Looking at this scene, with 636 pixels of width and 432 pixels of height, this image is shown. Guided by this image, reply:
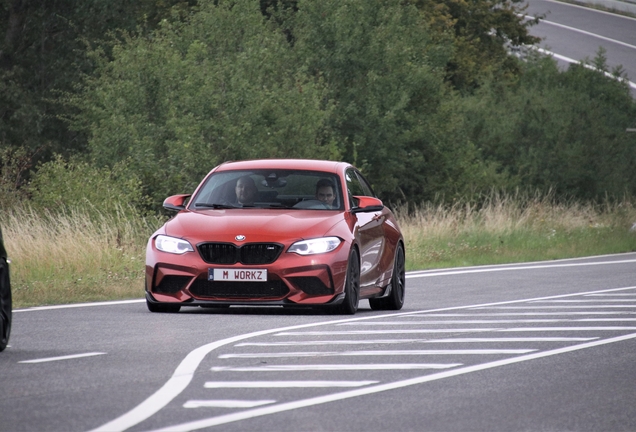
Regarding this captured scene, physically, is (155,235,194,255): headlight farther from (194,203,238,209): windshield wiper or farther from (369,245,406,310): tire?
(369,245,406,310): tire

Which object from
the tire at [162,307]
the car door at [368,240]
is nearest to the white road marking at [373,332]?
the car door at [368,240]

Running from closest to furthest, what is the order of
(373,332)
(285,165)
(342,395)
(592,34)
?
(342,395) → (373,332) → (285,165) → (592,34)

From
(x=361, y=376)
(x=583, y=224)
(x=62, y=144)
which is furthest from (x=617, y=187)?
(x=361, y=376)

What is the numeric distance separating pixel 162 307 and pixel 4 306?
13.0 feet

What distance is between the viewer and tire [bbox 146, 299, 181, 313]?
47.4 feet

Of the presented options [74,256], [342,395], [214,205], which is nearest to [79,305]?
[214,205]

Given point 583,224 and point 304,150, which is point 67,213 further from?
point 583,224

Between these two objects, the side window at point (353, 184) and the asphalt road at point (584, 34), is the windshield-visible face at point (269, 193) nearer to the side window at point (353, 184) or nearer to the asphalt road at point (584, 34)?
the side window at point (353, 184)

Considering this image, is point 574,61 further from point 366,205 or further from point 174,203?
point 174,203

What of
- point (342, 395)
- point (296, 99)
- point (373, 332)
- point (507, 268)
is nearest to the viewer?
point (342, 395)

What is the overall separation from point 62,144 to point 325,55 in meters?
12.4

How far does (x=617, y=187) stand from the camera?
55.4m

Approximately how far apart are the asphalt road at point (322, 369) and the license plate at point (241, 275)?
0.38 metres

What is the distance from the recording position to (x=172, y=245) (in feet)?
46.5
